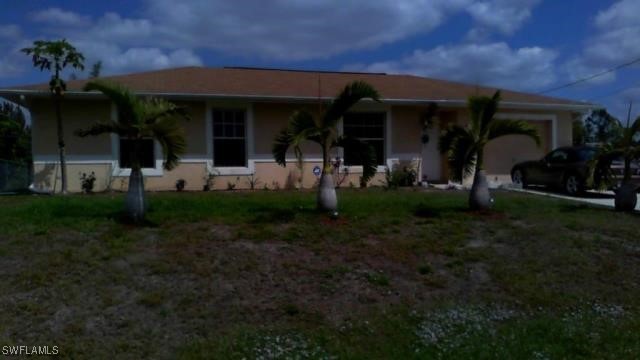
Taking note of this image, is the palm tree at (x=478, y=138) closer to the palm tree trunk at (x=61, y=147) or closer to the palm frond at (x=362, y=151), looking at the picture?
the palm frond at (x=362, y=151)

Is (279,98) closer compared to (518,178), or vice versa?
(279,98)

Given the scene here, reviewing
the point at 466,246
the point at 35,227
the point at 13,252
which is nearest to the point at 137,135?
the point at 35,227

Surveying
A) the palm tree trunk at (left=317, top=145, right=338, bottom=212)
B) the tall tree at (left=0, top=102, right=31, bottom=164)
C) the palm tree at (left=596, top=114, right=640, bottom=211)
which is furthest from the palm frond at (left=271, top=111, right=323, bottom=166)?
the tall tree at (left=0, top=102, right=31, bottom=164)

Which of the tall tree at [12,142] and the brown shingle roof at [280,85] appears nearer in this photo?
the brown shingle roof at [280,85]

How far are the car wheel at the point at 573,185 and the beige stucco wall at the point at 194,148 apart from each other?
374cm

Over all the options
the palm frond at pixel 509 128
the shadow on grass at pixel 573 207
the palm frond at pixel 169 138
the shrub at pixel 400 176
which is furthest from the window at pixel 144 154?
the shadow on grass at pixel 573 207

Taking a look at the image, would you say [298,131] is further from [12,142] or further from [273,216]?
[12,142]

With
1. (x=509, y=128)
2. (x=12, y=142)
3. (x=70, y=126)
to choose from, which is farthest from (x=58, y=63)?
(x=12, y=142)

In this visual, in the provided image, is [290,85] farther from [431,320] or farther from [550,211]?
[431,320]

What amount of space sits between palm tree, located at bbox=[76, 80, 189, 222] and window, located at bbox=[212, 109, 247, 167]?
756 centimetres

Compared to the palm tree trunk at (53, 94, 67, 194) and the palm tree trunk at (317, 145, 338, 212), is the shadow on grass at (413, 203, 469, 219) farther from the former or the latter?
the palm tree trunk at (53, 94, 67, 194)

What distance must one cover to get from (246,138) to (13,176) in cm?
847

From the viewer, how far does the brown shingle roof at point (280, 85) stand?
18609 millimetres

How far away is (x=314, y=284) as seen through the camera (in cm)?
831
